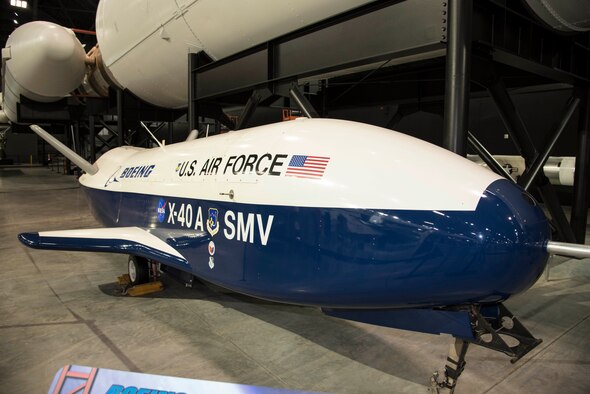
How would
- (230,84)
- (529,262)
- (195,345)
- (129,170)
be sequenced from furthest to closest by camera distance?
(230,84) < (129,170) < (195,345) < (529,262)

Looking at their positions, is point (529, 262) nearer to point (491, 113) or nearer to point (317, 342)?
point (317, 342)

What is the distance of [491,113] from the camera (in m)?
12.8

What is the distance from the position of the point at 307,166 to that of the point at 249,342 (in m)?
1.93

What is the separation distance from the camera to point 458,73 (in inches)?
141

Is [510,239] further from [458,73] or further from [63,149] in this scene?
[63,149]

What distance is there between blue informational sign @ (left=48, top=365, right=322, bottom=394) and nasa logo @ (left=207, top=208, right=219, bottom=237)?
73.0 inches

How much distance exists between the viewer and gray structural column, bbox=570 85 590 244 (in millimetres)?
6141

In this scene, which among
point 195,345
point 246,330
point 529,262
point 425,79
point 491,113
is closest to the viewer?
point 529,262

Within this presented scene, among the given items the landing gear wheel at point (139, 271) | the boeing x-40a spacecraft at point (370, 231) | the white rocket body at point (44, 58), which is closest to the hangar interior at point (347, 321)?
the landing gear wheel at point (139, 271)

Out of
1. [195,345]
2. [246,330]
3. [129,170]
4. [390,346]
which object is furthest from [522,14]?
[129,170]

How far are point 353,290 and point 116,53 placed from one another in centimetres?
832

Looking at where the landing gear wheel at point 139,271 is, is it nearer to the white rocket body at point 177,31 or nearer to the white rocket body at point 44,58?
the white rocket body at point 177,31

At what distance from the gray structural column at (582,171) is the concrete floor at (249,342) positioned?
1.00 meters

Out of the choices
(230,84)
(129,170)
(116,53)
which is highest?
(116,53)
